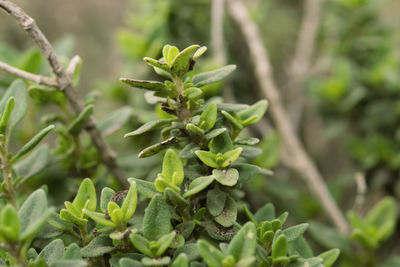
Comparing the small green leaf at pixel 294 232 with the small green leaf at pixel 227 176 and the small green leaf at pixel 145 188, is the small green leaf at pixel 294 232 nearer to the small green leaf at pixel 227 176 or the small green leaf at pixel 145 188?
the small green leaf at pixel 227 176

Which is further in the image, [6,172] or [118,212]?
[6,172]

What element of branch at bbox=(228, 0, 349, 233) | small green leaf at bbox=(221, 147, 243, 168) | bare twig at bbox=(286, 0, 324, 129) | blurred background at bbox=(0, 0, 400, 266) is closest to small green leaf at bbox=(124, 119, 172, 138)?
small green leaf at bbox=(221, 147, 243, 168)

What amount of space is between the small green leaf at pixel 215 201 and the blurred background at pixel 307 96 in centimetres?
43

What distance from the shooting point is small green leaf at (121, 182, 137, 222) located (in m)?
0.75

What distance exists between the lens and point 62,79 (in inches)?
40.3

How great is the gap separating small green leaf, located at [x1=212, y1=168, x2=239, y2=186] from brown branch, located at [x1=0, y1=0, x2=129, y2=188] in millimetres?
419

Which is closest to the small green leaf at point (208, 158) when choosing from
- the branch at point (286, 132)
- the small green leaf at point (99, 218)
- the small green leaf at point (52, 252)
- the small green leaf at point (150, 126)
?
the small green leaf at point (150, 126)

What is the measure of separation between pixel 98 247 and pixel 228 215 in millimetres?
251

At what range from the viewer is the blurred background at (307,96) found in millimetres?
1370

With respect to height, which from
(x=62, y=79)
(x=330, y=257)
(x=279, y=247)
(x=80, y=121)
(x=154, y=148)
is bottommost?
(x=330, y=257)

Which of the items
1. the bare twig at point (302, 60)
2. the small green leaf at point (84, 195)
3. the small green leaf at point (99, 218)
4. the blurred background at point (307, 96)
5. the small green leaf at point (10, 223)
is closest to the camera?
the small green leaf at point (10, 223)

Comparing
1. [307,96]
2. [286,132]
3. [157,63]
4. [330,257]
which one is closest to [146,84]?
[157,63]

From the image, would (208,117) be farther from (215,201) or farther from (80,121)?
(80,121)

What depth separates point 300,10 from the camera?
2496 millimetres
